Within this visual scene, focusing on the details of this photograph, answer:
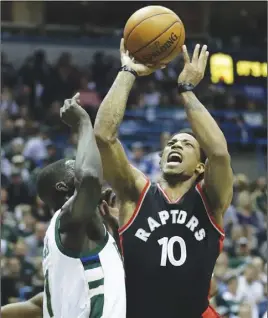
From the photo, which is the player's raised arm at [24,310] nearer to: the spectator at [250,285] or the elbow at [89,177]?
the elbow at [89,177]

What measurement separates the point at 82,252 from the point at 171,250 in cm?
90

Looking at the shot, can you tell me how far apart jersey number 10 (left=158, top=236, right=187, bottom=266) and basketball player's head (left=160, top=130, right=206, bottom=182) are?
0.36 m

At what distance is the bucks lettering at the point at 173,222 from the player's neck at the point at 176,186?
14 cm

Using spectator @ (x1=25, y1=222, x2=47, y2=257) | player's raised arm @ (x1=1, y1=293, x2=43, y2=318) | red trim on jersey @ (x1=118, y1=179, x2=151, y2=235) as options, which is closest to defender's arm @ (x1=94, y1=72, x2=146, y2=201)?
red trim on jersey @ (x1=118, y1=179, x2=151, y2=235)

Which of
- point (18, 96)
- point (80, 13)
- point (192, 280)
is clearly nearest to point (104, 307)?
point (192, 280)

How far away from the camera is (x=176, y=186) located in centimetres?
533

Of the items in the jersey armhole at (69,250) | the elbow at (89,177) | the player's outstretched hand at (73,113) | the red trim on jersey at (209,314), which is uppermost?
the player's outstretched hand at (73,113)

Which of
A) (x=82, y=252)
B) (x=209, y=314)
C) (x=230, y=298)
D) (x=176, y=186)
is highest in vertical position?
(x=176, y=186)

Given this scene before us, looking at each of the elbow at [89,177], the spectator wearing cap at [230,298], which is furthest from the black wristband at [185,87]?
the spectator wearing cap at [230,298]

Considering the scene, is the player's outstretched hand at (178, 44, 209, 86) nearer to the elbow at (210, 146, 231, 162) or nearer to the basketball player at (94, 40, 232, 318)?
the basketball player at (94, 40, 232, 318)

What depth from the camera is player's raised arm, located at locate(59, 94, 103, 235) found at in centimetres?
421

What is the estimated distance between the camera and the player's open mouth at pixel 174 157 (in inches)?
208

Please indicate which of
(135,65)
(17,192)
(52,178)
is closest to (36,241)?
(17,192)

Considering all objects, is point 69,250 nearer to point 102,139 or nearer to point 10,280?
point 102,139
